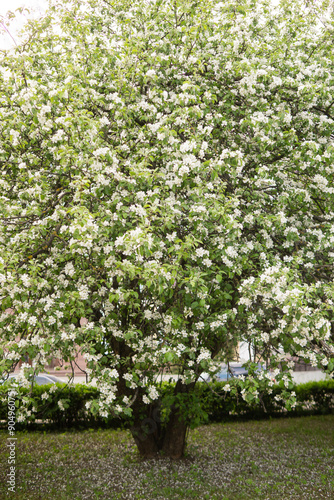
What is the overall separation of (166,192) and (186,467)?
5.62 metres

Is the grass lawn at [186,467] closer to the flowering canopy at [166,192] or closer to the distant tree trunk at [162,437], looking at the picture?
the distant tree trunk at [162,437]

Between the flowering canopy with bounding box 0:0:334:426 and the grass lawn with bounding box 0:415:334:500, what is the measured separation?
68.2 inches

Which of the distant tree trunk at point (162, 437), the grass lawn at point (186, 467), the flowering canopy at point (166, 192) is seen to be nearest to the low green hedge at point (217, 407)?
the grass lawn at point (186, 467)

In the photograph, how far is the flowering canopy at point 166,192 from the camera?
15.9ft

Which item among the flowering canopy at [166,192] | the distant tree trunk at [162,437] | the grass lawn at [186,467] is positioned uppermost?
the flowering canopy at [166,192]

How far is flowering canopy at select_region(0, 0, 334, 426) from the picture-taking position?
4.85 m

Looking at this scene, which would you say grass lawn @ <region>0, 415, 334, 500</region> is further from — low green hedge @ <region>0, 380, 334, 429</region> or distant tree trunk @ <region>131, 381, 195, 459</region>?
low green hedge @ <region>0, 380, 334, 429</region>

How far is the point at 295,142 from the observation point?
623cm

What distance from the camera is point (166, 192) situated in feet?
17.7

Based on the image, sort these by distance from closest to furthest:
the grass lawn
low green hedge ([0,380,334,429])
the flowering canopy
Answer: the flowering canopy
the grass lawn
low green hedge ([0,380,334,429])

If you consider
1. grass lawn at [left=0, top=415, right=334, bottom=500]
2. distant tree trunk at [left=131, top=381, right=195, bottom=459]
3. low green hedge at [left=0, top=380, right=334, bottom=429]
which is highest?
low green hedge at [left=0, top=380, right=334, bottom=429]

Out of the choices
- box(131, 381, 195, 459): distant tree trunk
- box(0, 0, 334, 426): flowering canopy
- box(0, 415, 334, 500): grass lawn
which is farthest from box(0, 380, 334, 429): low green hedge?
box(0, 0, 334, 426): flowering canopy

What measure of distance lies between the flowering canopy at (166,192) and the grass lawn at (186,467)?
1732 mm

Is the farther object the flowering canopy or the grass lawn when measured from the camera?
the grass lawn
